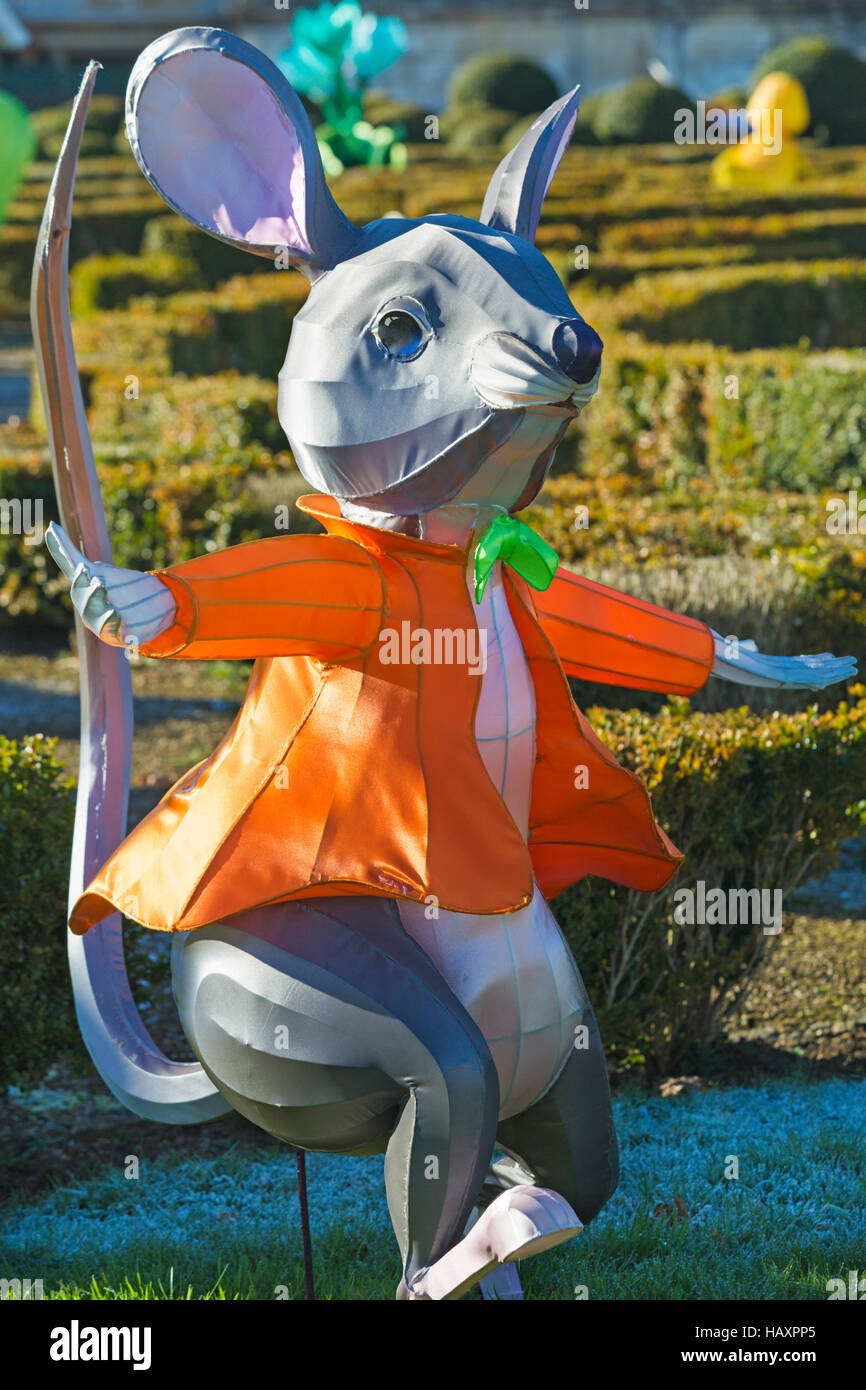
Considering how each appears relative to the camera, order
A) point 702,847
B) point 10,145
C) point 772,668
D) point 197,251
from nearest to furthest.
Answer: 1. point 772,668
2. point 702,847
3. point 10,145
4. point 197,251

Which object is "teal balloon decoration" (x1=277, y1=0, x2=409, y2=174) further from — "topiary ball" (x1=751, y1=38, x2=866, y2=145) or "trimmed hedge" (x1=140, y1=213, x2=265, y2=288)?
"topiary ball" (x1=751, y1=38, x2=866, y2=145)

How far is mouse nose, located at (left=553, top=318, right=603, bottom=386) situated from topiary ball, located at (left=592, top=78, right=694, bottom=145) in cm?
2668

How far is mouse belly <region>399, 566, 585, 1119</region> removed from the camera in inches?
104

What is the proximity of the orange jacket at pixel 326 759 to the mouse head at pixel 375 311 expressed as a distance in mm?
156

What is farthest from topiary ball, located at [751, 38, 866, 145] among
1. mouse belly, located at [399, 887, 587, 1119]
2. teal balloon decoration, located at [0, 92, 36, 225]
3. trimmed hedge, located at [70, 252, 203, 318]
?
mouse belly, located at [399, 887, 587, 1119]

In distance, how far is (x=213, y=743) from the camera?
682 centimetres

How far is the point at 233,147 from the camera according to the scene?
2695 millimetres

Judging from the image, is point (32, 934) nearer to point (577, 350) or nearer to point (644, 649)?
point (644, 649)

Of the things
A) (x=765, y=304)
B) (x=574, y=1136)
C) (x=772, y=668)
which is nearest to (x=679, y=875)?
(x=772, y=668)

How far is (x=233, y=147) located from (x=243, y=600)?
2.60 feet

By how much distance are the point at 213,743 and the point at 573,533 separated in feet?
5.70

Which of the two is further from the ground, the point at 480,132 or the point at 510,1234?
the point at 480,132
